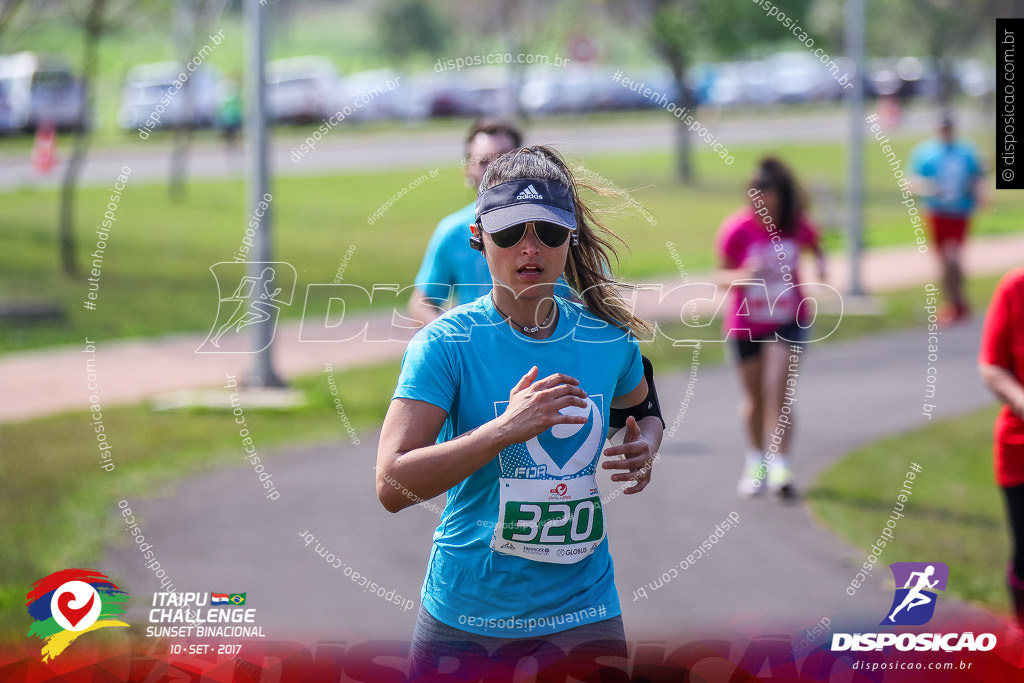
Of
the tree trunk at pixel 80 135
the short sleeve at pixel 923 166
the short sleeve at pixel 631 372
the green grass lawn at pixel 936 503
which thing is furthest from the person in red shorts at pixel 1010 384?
the tree trunk at pixel 80 135

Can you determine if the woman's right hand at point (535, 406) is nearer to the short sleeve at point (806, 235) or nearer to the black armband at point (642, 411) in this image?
the black armband at point (642, 411)

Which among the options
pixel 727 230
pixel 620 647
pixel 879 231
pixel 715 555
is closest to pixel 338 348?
pixel 727 230

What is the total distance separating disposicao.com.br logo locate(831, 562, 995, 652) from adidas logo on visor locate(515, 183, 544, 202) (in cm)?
216

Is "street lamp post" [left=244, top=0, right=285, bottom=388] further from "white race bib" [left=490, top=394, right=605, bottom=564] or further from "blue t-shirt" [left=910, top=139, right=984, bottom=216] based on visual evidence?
"blue t-shirt" [left=910, top=139, right=984, bottom=216]

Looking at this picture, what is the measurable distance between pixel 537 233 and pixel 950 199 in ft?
39.7

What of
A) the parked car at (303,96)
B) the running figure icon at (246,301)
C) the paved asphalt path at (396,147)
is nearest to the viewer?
the running figure icon at (246,301)

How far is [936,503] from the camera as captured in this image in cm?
727

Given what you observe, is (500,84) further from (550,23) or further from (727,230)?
(727,230)

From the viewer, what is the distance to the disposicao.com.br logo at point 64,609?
4.41m

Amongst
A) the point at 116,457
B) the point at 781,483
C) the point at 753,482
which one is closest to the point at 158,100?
the point at 116,457

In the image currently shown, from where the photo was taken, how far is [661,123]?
134ft

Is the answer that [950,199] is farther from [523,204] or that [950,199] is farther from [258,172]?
[523,204]

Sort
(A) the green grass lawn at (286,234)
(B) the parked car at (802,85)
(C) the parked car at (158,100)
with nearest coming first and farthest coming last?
(A) the green grass lawn at (286,234), (C) the parked car at (158,100), (B) the parked car at (802,85)

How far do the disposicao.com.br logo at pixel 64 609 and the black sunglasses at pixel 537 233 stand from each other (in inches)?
94.9
